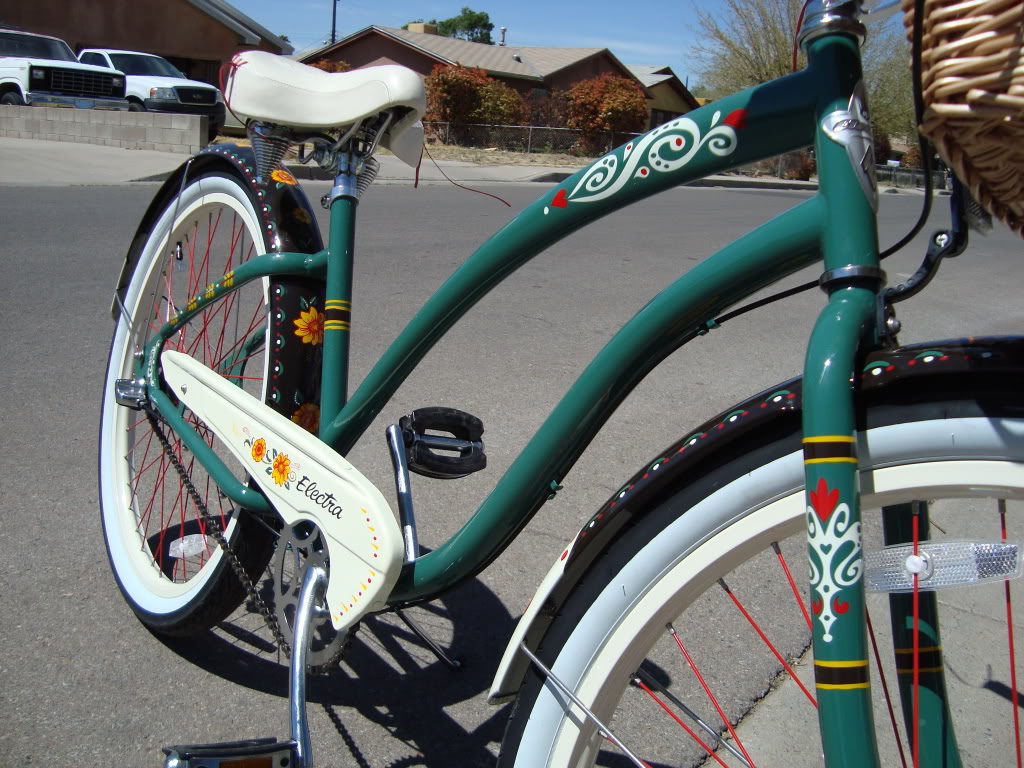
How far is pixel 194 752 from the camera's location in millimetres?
1413

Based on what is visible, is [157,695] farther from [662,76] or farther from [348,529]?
[662,76]

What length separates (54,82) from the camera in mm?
19000

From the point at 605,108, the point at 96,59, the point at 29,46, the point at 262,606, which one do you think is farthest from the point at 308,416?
the point at 605,108

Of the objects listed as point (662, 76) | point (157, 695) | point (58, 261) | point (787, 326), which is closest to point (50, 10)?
point (662, 76)

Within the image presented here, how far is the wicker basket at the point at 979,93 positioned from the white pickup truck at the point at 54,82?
20.7 meters

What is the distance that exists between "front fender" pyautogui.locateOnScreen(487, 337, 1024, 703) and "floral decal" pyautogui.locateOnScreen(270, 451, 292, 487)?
0.60 metres

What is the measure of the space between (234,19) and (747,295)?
36.9 m

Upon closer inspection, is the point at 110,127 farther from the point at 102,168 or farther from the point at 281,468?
the point at 281,468

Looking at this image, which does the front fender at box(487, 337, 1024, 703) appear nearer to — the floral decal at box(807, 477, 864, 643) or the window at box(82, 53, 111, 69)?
the floral decal at box(807, 477, 864, 643)

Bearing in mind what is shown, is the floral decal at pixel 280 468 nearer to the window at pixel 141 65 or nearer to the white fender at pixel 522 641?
the white fender at pixel 522 641

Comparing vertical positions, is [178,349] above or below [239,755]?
above

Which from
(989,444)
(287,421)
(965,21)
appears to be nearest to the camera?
(965,21)

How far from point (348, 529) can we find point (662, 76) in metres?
42.2

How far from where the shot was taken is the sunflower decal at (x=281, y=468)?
1.70 meters
